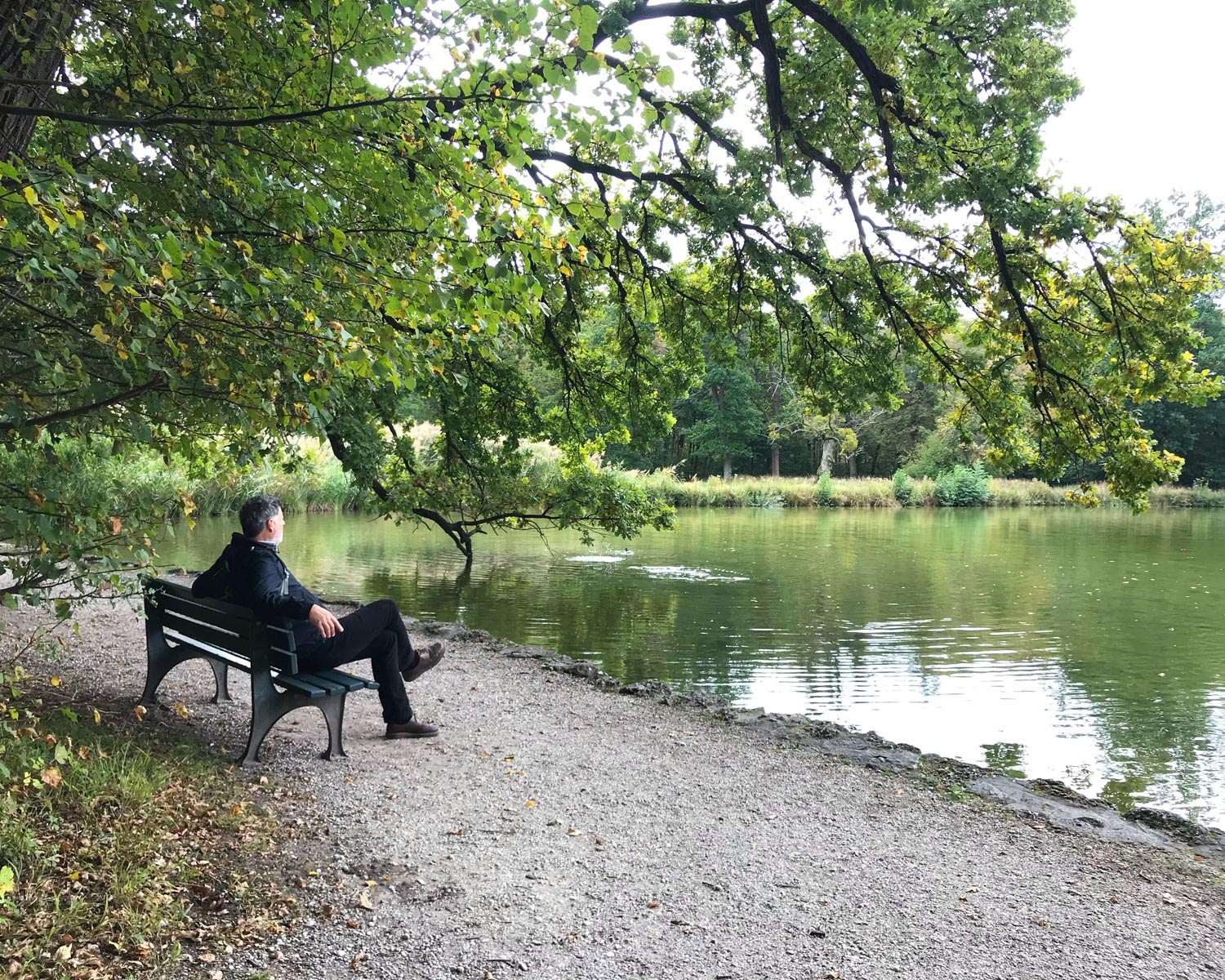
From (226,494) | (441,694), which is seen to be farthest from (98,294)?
(226,494)

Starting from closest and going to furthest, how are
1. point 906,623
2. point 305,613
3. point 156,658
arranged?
point 305,613
point 156,658
point 906,623

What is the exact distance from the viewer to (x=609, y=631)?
1116 centimetres

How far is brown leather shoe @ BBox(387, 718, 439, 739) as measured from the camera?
5422mm

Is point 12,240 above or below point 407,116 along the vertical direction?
below

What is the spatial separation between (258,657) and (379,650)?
72 centimetres

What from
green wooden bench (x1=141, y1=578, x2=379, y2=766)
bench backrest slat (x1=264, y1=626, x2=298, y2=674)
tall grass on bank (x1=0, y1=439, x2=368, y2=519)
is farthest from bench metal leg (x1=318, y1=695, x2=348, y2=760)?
tall grass on bank (x1=0, y1=439, x2=368, y2=519)

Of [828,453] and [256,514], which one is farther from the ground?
[828,453]

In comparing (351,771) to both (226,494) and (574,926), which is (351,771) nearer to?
(574,926)

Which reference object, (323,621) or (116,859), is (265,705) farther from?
(116,859)

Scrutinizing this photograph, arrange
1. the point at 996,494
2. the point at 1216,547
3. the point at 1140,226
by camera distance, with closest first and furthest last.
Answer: the point at 1140,226 → the point at 1216,547 → the point at 996,494

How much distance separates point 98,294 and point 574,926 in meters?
2.76

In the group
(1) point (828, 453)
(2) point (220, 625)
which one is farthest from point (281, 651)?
(1) point (828, 453)

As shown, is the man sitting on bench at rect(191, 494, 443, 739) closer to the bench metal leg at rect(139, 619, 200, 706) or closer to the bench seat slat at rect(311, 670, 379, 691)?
the bench seat slat at rect(311, 670, 379, 691)

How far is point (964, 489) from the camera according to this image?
43031mm
